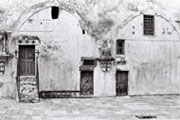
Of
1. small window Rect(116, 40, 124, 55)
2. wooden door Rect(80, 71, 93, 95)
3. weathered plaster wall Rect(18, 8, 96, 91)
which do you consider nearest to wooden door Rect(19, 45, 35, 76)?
weathered plaster wall Rect(18, 8, 96, 91)

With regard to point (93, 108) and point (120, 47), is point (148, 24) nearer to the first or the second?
point (120, 47)

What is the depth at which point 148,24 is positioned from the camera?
22.0 metres

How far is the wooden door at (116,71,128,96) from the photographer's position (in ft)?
70.5

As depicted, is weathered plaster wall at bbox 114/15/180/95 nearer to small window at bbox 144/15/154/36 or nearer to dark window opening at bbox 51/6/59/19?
small window at bbox 144/15/154/36

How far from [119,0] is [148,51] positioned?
3918 millimetres

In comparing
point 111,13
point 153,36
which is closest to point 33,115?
point 111,13

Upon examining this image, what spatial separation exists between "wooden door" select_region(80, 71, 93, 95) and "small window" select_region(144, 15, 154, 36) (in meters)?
4.75

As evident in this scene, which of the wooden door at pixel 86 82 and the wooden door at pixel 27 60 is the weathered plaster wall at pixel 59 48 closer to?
the wooden door at pixel 86 82

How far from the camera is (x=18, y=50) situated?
66.4 ft

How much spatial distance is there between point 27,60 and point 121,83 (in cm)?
630

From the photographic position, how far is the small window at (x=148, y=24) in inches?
864

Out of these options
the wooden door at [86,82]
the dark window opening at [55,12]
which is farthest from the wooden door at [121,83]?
the dark window opening at [55,12]

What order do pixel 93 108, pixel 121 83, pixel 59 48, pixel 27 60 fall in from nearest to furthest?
1. pixel 93 108
2. pixel 27 60
3. pixel 59 48
4. pixel 121 83

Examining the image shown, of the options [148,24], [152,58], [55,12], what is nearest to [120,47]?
[152,58]
